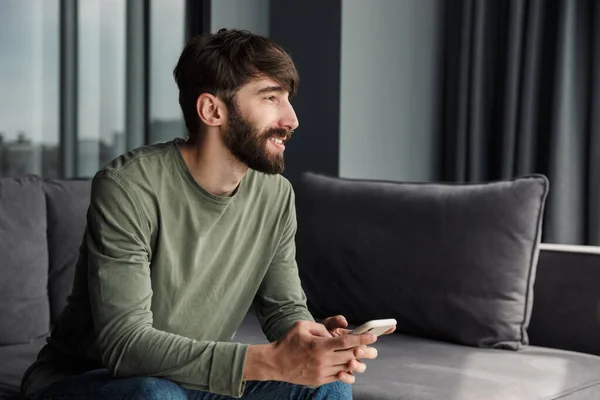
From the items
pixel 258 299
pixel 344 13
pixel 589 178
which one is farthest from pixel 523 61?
pixel 258 299

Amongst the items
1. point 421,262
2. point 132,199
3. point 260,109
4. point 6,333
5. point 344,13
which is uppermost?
point 344,13

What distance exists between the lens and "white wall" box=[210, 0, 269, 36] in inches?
134

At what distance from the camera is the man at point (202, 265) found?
1.50 meters

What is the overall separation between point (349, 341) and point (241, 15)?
2.25m

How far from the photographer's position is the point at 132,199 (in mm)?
1628

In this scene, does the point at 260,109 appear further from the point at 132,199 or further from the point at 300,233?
the point at 300,233

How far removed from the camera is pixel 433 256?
7.93 ft

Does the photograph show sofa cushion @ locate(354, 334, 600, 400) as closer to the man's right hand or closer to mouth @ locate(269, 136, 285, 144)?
the man's right hand

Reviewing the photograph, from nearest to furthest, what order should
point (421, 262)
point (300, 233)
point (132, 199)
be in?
point (132, 199) < point (421, 262) < point (300, 233)

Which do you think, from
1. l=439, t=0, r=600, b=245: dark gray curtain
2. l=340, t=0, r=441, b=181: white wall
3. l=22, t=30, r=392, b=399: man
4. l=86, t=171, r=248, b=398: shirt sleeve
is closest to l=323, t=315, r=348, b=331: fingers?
l=22, t=30, r=392, b=399: man

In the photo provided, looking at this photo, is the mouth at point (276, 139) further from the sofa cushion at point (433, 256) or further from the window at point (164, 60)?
the window at point (164, 60)

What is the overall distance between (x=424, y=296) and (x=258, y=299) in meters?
0.67

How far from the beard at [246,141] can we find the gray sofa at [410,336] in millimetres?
575

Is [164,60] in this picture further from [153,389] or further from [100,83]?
[153,389]
